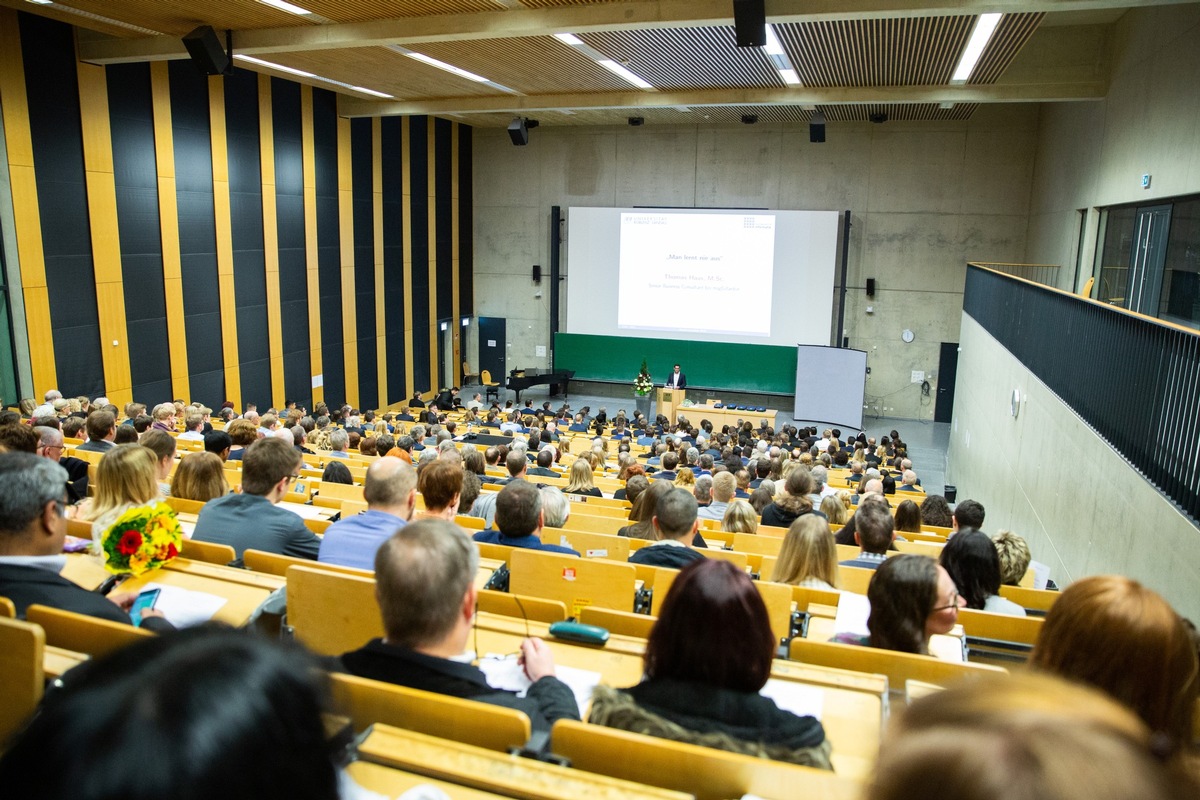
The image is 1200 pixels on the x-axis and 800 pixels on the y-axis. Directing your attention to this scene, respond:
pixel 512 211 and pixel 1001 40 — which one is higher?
pixel 1001 40

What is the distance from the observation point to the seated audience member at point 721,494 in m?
7.20

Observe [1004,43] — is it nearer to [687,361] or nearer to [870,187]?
Result: [870,187]

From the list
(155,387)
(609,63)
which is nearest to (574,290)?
(609,63)

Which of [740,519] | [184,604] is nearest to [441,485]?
[184,604]

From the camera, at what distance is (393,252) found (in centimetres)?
2003

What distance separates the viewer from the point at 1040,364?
9.48m

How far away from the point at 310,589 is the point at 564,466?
803 centimetres

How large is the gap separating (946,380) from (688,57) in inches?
459

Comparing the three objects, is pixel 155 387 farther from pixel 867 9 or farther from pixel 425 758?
pixel 425 758

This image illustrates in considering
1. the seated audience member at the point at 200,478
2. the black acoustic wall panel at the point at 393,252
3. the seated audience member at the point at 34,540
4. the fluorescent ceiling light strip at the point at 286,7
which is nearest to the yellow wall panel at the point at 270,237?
the black acoustic wall panel at the point at 393,252

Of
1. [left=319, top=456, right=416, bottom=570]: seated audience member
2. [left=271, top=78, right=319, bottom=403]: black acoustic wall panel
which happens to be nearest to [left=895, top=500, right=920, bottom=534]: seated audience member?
[left=319, top=456, right=416, bottom=570]: seated audience member

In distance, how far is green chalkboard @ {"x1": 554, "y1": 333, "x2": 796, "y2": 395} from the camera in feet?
68.7

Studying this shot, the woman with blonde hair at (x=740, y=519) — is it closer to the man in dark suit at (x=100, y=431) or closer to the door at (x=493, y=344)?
the man in dark suit at (x=100, y=431)

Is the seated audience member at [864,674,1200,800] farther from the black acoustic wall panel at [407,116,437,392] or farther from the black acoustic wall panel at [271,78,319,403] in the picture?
the black acoustic wall panel at [407,116,437,392]
